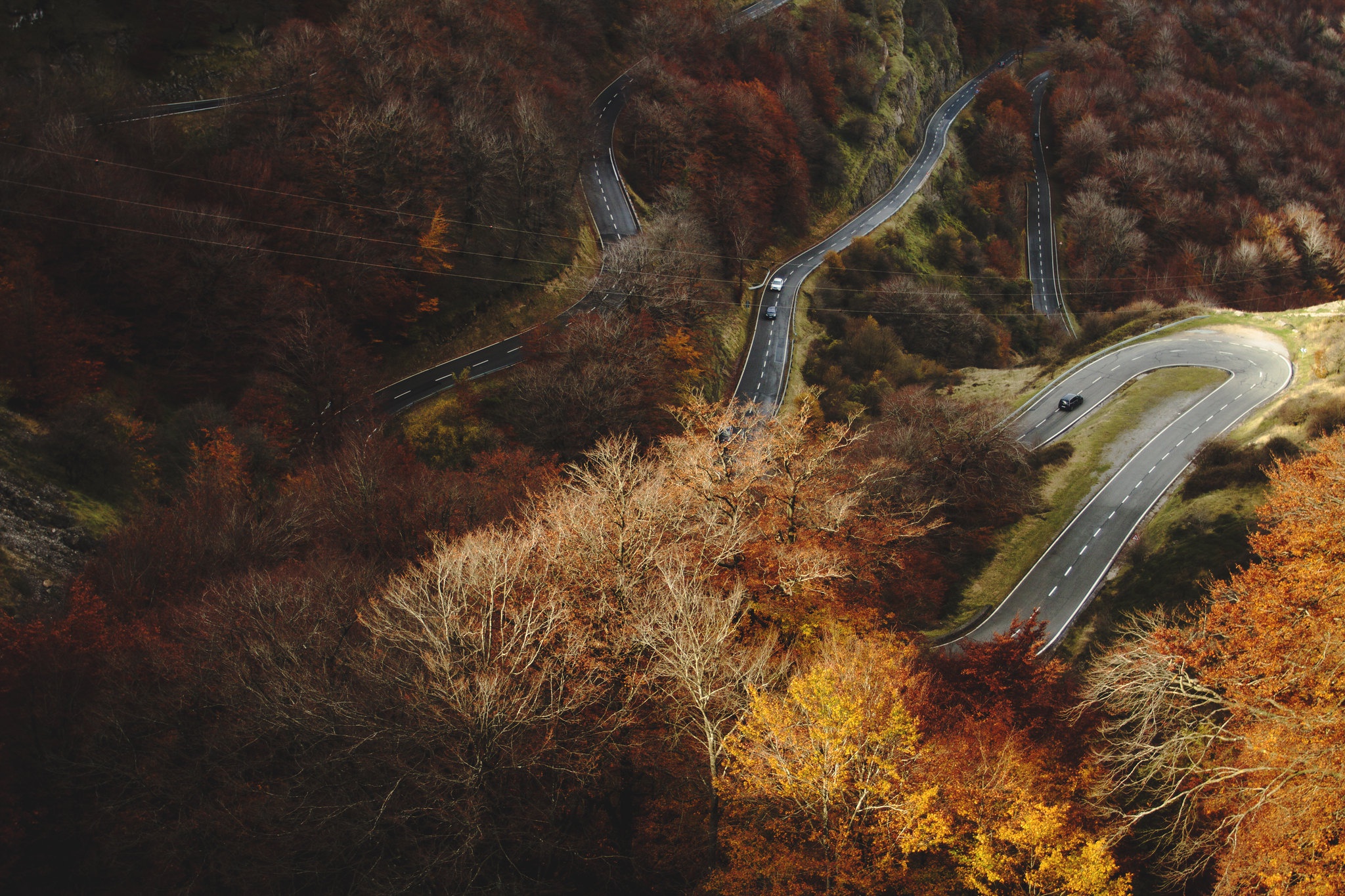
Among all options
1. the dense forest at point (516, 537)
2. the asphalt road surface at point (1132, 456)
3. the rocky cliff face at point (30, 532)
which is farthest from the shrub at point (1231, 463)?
the rocky cliff face at point (30, 532)

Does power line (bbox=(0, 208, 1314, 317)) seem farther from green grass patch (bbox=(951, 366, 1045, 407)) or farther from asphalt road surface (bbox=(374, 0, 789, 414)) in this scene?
green grass patch (bbox=(951, 366, 1045, 407))

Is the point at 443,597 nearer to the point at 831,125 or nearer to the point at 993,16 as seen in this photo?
the point at 831,125

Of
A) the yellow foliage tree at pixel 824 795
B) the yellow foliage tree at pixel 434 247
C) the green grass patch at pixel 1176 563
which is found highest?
the yellow foliage tree at pixel 434 247

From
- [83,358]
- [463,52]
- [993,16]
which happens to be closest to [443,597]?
[83,358]

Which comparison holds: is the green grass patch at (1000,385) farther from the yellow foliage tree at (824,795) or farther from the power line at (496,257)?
the yellow foliage tree at (824,795)

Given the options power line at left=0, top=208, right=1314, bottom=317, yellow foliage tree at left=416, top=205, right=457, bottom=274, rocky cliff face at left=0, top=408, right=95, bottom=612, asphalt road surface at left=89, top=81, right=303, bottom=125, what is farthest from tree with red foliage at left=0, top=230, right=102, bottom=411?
yellow foliage tree at left=416, top=205, right=457, bottom=274

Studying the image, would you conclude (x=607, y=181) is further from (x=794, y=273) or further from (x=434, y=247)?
(x=434, y=247)
